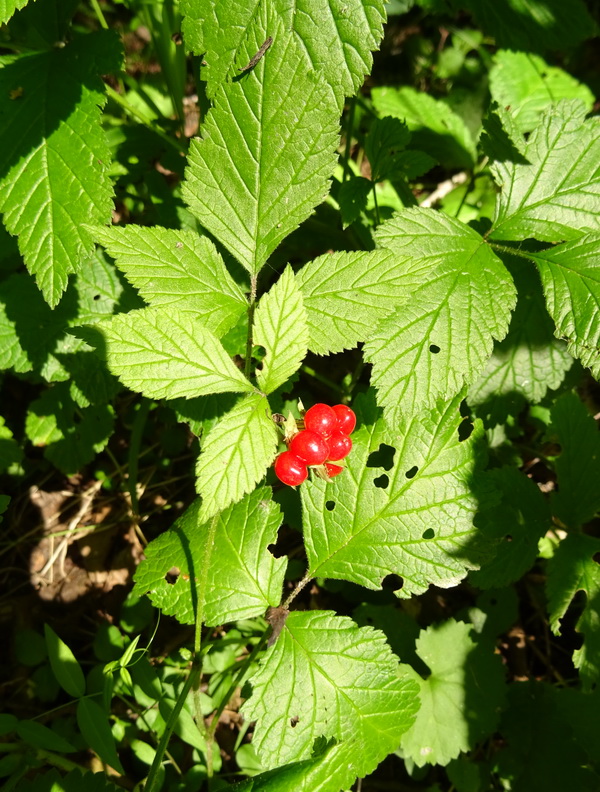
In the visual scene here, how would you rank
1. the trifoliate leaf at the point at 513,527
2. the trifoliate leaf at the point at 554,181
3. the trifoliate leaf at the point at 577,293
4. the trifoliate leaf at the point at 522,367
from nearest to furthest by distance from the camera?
1. the trifoliate leaf at the point at 577,293
2. the trifoliate leaf at the point at 554,181
3. the trifoliate leaf at the point at 513,527
4. the trifoliate leaf at the point at 522,367

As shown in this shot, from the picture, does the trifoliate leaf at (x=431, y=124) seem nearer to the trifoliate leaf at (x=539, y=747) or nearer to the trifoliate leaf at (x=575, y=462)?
the trifoliate leaf at (x=575, y=462)

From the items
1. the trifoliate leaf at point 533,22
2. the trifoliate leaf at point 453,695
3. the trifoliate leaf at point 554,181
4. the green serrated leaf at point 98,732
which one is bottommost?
the trifoliate leaf at point 453,695

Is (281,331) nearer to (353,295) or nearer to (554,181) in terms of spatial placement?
(353,295)

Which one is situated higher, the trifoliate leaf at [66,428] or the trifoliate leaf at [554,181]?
the trifoliate leaf at [554,181]

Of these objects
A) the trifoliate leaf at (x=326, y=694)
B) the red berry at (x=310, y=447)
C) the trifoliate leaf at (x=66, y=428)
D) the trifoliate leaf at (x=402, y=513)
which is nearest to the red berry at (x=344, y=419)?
the red berry at (x=310, y=447)

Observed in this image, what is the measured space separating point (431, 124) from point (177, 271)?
77.8 inches

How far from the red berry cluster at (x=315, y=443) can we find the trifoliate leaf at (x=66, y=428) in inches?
57.6

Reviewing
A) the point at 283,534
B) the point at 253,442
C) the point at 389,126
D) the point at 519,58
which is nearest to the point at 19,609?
the point at 283,534

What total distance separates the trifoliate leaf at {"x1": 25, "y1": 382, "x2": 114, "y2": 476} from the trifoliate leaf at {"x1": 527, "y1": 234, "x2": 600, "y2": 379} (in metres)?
1.84

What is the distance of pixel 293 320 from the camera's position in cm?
143

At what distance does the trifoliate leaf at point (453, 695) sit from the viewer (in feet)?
7.29

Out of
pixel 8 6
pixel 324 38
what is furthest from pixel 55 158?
pixel 324 38

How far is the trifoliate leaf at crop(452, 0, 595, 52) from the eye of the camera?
7.56 ft

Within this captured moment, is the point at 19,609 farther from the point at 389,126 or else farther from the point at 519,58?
the point at 519,58
